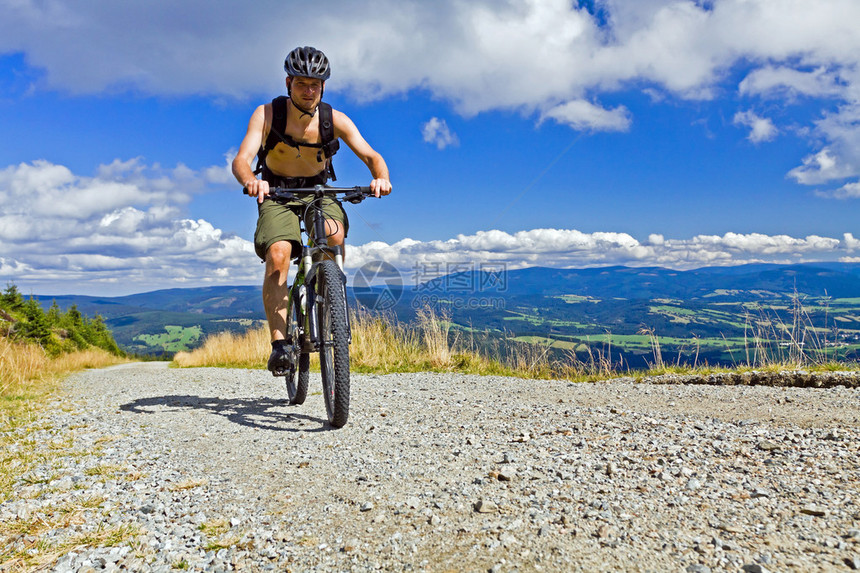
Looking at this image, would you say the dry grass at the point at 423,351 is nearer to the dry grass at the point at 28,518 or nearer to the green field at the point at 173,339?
the dry grass at the point at 28,518

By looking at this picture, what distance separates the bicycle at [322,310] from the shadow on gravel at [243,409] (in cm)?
32

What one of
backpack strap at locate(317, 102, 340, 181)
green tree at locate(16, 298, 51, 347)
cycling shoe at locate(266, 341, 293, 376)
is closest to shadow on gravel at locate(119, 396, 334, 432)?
cycling shoe at locate(266, 341, 293, 376)

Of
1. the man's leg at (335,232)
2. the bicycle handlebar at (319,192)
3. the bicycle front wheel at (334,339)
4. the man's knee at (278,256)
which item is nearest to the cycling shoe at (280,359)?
the bicycle front wheel at (334,339)

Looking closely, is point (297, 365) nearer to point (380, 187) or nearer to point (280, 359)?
point (280, 359)

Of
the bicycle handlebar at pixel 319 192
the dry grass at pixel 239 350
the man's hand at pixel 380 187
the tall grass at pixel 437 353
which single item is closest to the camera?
the bicycle handlebar at pixel 319 192

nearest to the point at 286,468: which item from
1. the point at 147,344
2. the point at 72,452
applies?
the point at 72,452

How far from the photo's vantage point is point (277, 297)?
15.4 ft

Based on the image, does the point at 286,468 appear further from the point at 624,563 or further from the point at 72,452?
the point at 624,563

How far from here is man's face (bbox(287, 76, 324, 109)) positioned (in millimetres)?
4434

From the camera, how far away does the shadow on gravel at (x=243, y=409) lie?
4.18 metres

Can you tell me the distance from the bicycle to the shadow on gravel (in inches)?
12.6

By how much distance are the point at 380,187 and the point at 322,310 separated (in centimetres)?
119

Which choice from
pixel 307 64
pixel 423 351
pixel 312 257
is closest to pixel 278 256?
pixel 312 257

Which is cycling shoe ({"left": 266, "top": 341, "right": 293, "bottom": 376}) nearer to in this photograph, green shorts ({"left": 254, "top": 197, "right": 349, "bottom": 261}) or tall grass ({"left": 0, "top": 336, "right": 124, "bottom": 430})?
green shorts ({"left": 254, "top": 197, "right": 349, "bottom": 261})
